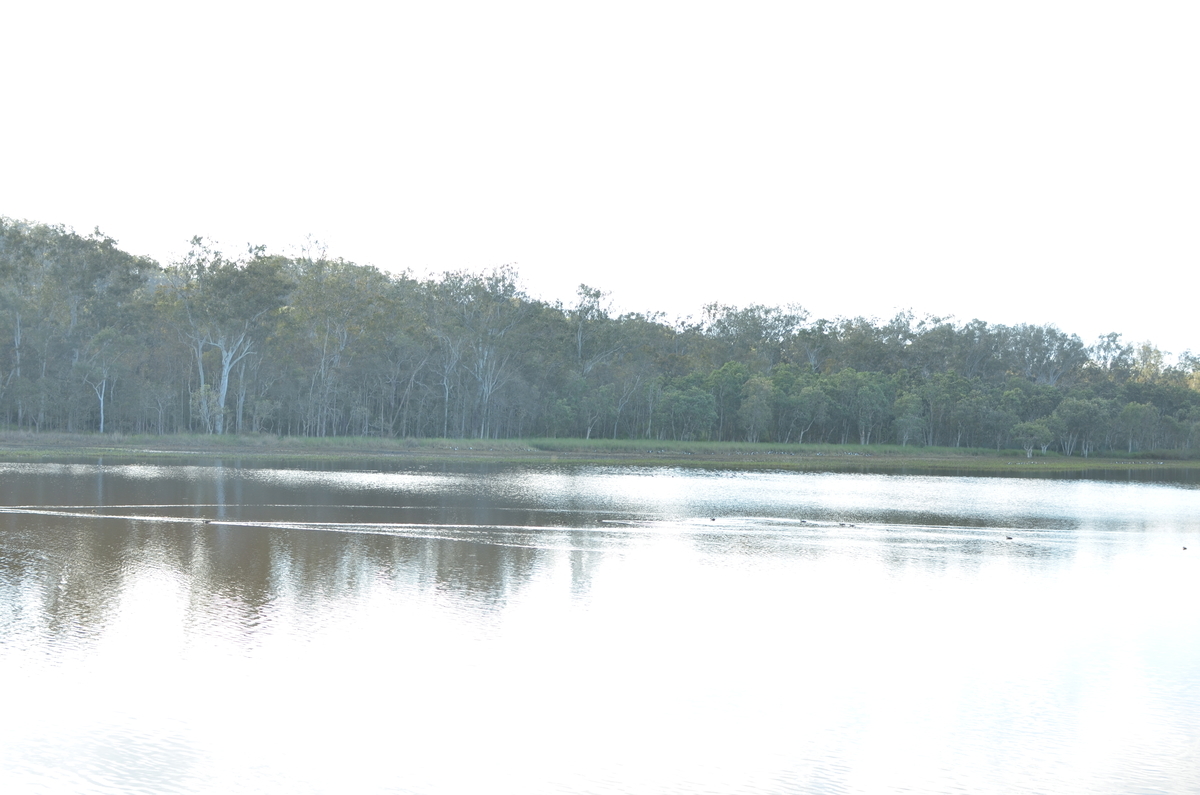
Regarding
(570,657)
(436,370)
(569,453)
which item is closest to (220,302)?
(436,370)

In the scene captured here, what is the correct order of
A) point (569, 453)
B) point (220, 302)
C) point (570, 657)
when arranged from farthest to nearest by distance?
point (569, 453) → point (220, 302) → point (570, 657)

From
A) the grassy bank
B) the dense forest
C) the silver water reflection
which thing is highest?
the dense forest

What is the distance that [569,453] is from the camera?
7250 cm

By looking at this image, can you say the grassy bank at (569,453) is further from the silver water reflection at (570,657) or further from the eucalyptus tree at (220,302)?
the silver water reflection at (570,657)

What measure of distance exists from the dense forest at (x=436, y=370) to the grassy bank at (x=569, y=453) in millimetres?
3947

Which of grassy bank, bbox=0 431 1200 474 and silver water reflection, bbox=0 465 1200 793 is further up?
grassy bank, bbox=0 431 1200 474

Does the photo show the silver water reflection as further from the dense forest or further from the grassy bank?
the dense forest

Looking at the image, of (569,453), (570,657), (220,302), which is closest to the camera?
(570,657)

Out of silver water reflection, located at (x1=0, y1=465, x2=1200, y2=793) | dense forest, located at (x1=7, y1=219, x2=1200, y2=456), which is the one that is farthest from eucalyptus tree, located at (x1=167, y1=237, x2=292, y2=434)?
silver water reflection, located at (x1=0, y1=465, x2=1200, y2=793)

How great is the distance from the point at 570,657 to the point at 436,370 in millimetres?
61996

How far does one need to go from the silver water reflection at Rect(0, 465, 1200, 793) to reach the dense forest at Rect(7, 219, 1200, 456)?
37.2 m

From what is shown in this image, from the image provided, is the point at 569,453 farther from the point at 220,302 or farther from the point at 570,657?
the point at 570,657

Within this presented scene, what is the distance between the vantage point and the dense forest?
63688 mm

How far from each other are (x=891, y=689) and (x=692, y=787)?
4.66 metres
